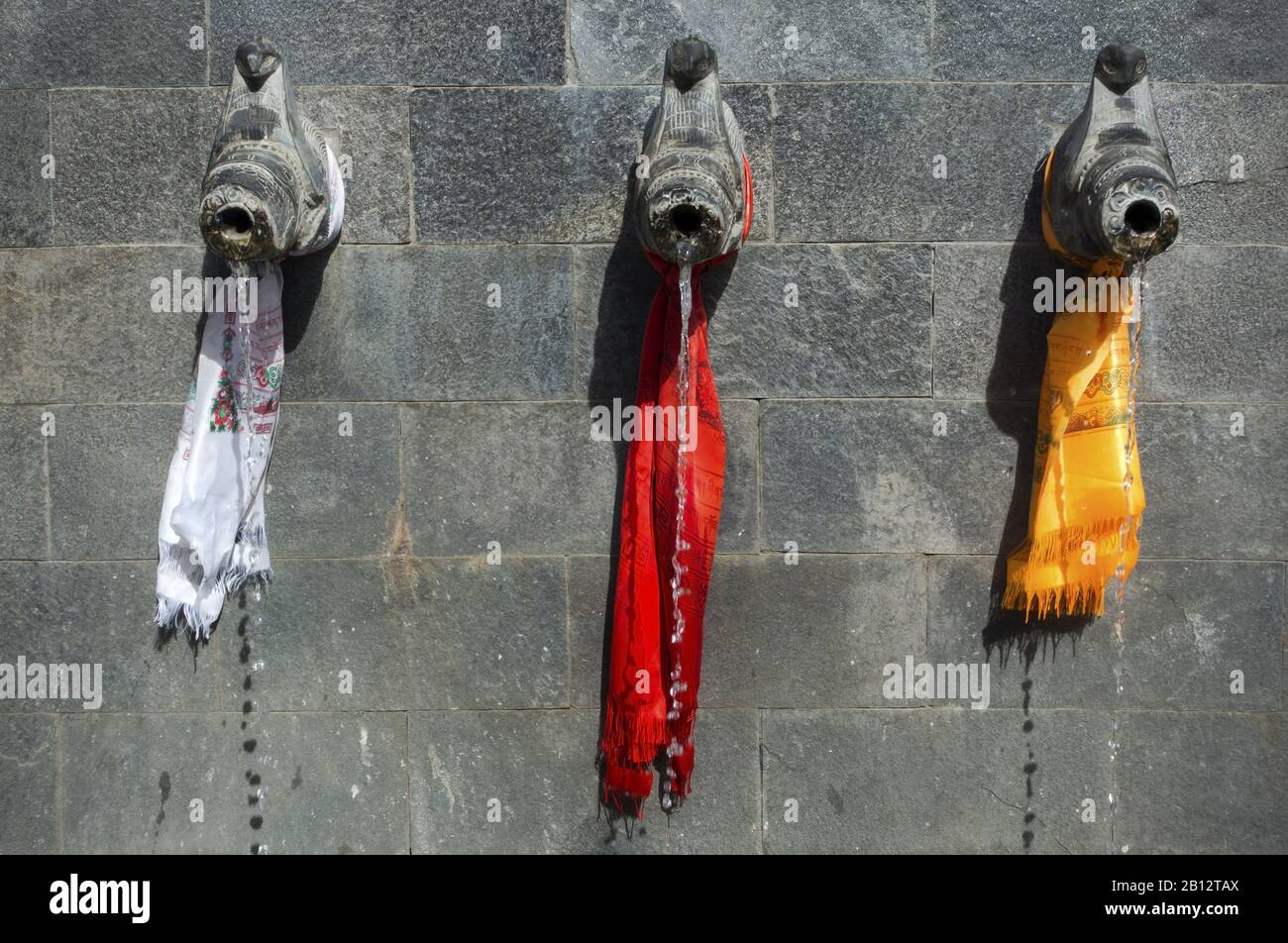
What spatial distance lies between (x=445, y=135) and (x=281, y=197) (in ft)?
2.64

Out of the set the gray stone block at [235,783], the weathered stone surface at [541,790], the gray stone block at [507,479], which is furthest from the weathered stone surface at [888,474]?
the gray stone block at [235,783]

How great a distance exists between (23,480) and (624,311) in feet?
8.68

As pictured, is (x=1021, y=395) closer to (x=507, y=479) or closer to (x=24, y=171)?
(x=507, y=479)

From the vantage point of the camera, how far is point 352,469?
14.9 ft

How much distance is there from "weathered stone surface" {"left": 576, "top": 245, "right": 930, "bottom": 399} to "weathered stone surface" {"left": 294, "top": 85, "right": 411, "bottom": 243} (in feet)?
2.61

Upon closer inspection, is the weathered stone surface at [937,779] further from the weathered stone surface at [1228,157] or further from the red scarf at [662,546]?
the weathered stone surface at [1228,157]

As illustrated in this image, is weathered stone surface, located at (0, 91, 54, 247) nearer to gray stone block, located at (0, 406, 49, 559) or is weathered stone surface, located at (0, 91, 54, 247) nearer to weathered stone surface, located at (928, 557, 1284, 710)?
gray stone block, located at (0, 406, 49, 559)

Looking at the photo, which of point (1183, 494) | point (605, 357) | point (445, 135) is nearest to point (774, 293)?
point (605, 357)

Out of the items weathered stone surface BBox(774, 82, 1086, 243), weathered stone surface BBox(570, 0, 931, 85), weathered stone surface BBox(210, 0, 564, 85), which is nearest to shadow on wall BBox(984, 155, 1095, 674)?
weathered stone surface BBox(774, 82, 1086, 243)

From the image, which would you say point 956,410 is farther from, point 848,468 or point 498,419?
point 498,419

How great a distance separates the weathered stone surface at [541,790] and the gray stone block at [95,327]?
1860mm

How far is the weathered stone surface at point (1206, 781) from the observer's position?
4488 millimetres

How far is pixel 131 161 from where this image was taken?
4.48 metres

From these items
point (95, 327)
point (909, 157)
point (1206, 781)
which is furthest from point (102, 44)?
point (1206, 781)
